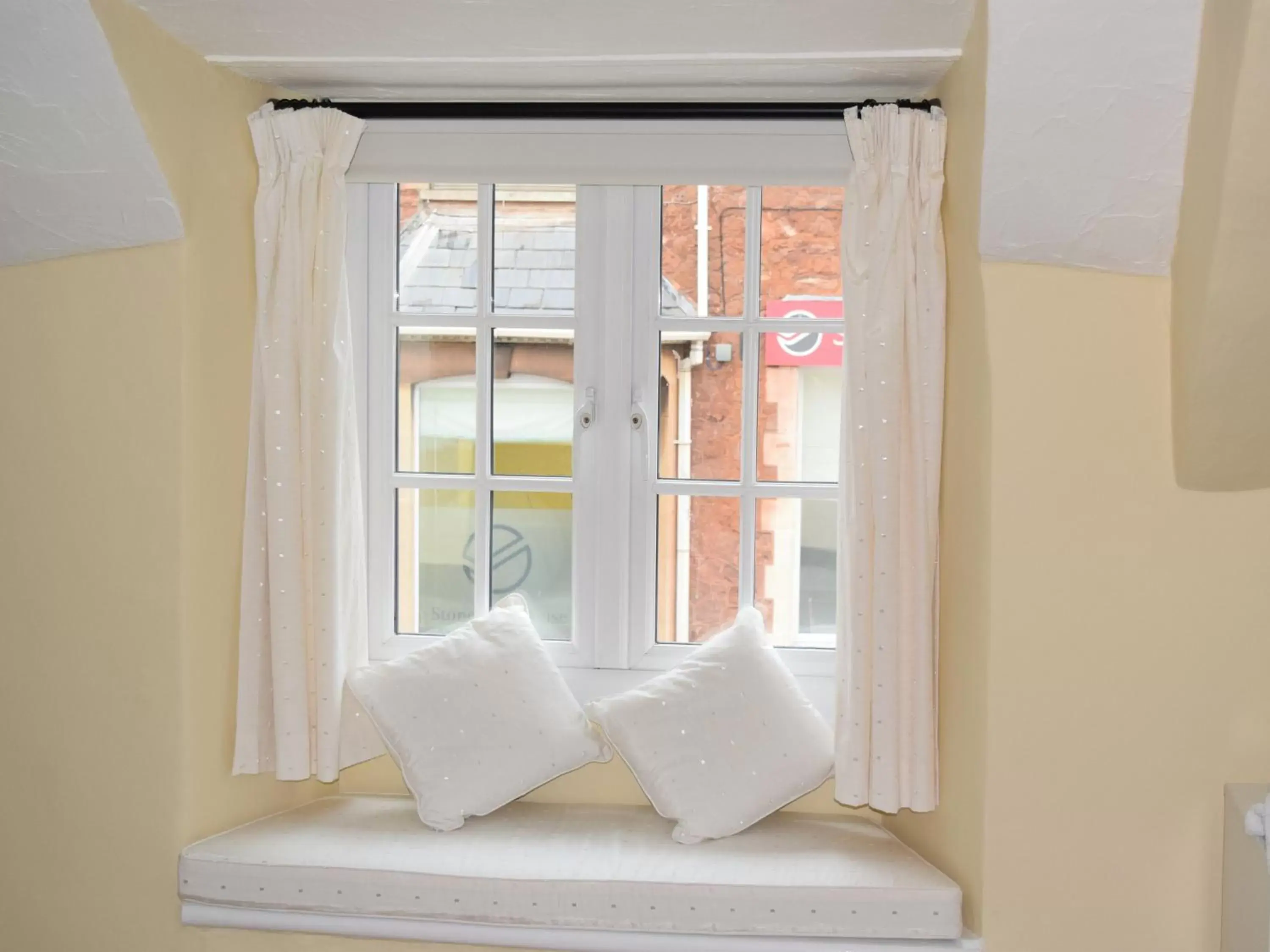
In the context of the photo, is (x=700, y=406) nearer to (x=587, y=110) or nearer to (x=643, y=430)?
(x=643, y=430)

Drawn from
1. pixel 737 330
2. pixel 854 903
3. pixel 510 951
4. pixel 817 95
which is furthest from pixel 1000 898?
pixel 817 95

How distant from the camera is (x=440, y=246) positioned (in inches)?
107

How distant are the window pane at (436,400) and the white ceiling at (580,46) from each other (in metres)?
0.60

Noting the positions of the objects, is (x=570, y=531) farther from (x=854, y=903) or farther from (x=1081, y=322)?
(x=1081, y=322)

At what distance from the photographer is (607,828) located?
2400mm

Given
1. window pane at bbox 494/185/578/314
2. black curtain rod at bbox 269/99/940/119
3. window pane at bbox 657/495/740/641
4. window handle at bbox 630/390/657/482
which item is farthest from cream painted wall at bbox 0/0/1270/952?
window handle at bbox 630/390/657/482

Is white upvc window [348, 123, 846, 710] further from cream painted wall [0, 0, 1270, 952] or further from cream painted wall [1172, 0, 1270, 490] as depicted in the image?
cream painted wall [1172, 0, 1270, 490]

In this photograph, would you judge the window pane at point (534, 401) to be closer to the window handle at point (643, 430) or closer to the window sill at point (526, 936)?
the window handle at point (643, 430)

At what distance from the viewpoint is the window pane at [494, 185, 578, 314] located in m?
2.66

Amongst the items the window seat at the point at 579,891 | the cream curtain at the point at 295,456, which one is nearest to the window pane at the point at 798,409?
the window seat at the point at 579,891

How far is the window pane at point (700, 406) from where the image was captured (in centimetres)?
265

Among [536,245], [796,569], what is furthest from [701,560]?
[536,245]

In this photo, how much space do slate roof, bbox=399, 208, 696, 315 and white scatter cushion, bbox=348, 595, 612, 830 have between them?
0.84 m

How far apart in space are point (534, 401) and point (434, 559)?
1.59 ft
